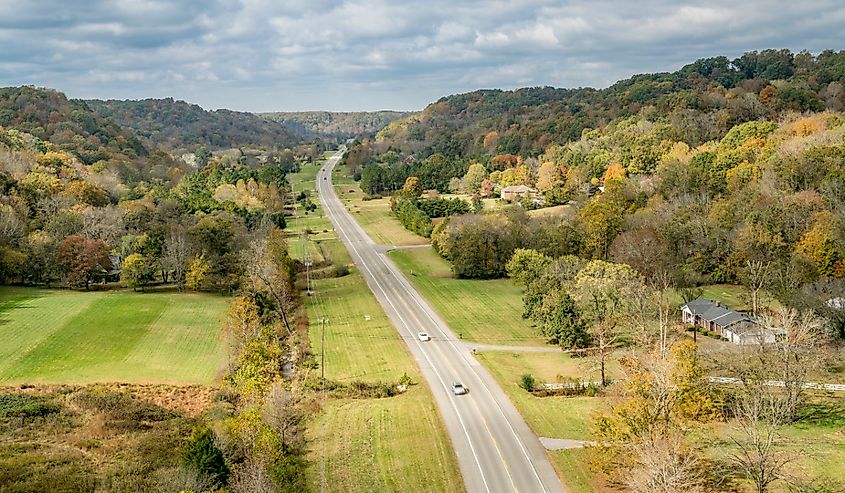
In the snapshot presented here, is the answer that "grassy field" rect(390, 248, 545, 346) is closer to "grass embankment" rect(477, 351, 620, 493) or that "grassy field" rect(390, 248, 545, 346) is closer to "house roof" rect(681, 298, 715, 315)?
"grass embankment" rect(477, 351, 620, 493)

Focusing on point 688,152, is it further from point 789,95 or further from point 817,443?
point 817,443

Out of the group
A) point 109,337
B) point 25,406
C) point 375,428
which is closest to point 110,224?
point 109,337

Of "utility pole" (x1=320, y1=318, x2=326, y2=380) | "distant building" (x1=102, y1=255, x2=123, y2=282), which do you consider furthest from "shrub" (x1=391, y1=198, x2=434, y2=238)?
"distant building" (x1=102, y1=255, x2=123, y2=282)

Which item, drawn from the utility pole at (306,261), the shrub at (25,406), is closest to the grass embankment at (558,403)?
the shrub at (25,406)

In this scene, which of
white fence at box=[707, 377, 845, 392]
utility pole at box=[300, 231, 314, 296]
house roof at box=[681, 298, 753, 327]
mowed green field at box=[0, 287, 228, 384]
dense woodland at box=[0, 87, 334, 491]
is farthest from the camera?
utility pole at box=[300, 231, 314, 296]

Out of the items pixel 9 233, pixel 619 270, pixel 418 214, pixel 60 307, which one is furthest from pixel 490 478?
pixel 418 214
